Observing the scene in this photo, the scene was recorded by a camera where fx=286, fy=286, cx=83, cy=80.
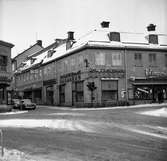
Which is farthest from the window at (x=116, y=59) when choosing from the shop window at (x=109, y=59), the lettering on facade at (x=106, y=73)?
the lettering on facade at (x=106, y=73)

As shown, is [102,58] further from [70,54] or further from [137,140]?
[137,140]

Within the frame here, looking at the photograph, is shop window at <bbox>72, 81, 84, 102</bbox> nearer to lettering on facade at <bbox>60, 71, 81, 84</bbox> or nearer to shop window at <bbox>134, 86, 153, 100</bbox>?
lettering on facade at <bbox>60, 71, 81, 84</bbox>

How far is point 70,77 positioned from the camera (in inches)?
1567

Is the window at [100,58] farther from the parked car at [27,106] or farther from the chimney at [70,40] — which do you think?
the parked car at [27,106]

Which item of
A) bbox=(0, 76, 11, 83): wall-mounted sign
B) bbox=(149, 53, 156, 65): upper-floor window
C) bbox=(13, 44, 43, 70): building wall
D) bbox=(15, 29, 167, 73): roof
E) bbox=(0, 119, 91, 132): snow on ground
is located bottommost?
bbox=(0, 119, 91, 132): snow on ground

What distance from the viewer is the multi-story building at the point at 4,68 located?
31562 millimetres

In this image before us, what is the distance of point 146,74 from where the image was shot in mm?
36938

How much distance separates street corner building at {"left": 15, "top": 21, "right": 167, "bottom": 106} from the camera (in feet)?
116

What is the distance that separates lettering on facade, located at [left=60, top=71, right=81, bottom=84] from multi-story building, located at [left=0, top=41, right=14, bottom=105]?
9.18 m

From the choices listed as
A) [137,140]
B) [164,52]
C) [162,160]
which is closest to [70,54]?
[164,52]

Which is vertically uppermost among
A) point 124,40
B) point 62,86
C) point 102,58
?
point 124,40

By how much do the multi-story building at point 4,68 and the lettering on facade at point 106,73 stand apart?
32.0ft

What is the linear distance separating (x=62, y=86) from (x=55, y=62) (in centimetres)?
463

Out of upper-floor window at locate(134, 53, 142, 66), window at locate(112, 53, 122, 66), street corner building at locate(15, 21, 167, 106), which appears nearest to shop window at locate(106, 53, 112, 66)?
street corner building at locate(15, 21, 167, 106)
